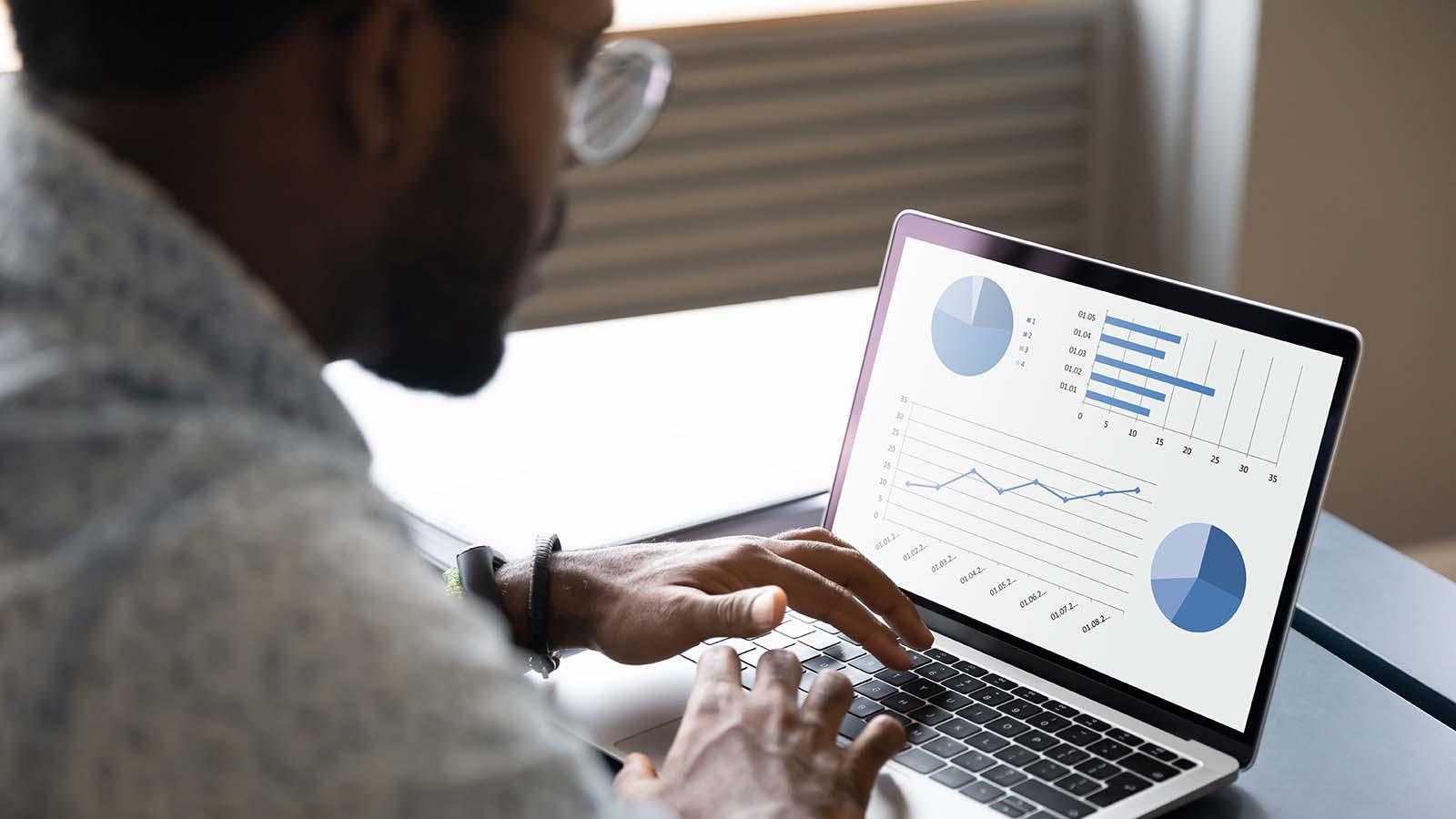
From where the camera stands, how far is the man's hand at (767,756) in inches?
30.2

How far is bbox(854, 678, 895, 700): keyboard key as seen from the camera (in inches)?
36.5

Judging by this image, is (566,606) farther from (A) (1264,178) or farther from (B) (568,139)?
(A) (1264,178)

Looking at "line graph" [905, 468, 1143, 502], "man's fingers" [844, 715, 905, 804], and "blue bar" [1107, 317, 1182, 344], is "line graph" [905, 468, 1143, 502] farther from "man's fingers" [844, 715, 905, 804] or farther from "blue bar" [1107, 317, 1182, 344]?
"man's fingers" [844, 715, 905, 804]

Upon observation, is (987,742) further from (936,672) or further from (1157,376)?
(1157,376)

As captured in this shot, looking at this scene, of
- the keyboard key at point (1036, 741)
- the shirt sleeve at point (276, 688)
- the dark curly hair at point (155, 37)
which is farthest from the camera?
the keyboard key at point (1036, 741)

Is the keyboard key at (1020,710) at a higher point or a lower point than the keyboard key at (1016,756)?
higher

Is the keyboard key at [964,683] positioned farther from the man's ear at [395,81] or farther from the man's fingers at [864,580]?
the man's ear at [395,81]

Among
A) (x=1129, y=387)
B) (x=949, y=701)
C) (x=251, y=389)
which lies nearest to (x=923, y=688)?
(x=949, y=701)

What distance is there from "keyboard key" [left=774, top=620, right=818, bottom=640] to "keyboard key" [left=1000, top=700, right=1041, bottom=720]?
0.15 m

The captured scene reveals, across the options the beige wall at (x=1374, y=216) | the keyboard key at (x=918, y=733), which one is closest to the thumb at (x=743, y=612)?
the keyboard key at (x=918, y=733)

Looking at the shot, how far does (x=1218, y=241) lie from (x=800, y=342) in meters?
1.23

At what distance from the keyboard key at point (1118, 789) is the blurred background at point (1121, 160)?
1.79m

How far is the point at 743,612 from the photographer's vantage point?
89 centimetres

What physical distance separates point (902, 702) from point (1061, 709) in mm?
97
